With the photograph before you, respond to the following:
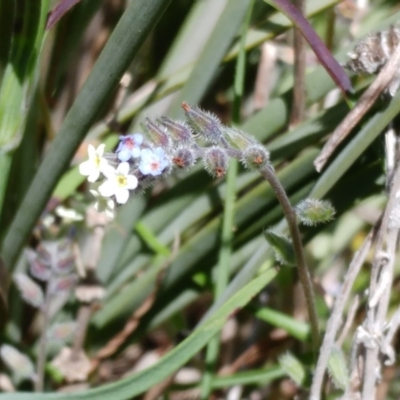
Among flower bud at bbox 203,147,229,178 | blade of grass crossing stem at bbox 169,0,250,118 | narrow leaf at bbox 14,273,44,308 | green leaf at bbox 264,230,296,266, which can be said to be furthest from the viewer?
narrow leaf at bbox 14,273,44,308

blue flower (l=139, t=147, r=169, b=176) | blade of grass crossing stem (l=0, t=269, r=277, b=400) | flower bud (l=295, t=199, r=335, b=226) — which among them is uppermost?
blue flower (l=139, t=147, r=169, b=176)

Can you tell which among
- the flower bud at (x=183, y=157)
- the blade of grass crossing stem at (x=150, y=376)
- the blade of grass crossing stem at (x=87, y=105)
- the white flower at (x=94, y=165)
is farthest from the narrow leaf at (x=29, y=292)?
the flower bud at (x=183, y=157)

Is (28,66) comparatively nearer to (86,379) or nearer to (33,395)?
(33,395)

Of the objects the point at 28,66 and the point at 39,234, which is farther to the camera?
the point at 39,234

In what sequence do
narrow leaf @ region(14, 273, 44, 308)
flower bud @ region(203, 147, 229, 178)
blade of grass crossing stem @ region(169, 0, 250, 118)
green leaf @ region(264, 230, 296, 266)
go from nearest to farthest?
flower bud @ region(203, 147, 229, 178) → green leaf @ region(264, 230, 296, 266) → blade of grass crossing stem @ region(169, 0, 250, 118) → narrow leaf @ region(14, 273, 44, 308)

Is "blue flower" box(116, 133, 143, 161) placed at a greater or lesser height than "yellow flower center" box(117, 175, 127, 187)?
greater

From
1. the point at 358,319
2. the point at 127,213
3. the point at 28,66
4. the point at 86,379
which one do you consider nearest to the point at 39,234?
the point at 127,213

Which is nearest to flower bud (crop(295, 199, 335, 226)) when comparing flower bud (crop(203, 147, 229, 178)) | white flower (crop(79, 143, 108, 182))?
flower bud (crop(203, 147, 229, 178))

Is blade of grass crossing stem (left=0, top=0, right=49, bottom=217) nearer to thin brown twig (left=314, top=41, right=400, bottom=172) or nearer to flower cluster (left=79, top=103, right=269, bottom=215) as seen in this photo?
flower cluster (left=79, top=103, right=269, bottom=215)
